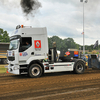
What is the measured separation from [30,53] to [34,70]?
115 cm

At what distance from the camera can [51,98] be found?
5.17m

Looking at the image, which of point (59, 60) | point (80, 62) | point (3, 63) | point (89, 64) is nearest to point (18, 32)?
point (59, 60)

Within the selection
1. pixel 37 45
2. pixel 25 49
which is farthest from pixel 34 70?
pixel 37 45

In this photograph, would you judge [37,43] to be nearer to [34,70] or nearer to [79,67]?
[34,70]

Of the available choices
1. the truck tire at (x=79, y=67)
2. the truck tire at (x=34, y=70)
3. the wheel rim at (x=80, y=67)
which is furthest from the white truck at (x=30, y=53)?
the wheel rim at (x=80, y=67)

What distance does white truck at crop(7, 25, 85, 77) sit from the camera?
9.71 m

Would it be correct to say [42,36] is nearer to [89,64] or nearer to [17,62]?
[17,62]

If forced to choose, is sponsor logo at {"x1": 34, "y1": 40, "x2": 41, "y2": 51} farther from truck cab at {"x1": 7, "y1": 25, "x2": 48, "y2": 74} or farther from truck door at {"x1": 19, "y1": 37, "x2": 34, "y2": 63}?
truck door at {"x1": 19, "y1": 37, "x2": 34, "y2": 63}

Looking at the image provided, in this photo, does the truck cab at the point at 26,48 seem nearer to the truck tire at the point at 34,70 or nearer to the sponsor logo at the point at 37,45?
the sponsor logo at the point at 37,45

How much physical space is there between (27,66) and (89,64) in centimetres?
729

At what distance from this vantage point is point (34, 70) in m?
10.0

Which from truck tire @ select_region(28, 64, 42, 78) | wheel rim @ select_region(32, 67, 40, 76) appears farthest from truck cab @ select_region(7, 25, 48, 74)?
wheel rim @ select_region(32, 67, 40, 76)

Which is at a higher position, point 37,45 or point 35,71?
point 37,45

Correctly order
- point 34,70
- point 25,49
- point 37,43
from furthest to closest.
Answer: point 37,43 → point 34,70 → point 25,49
